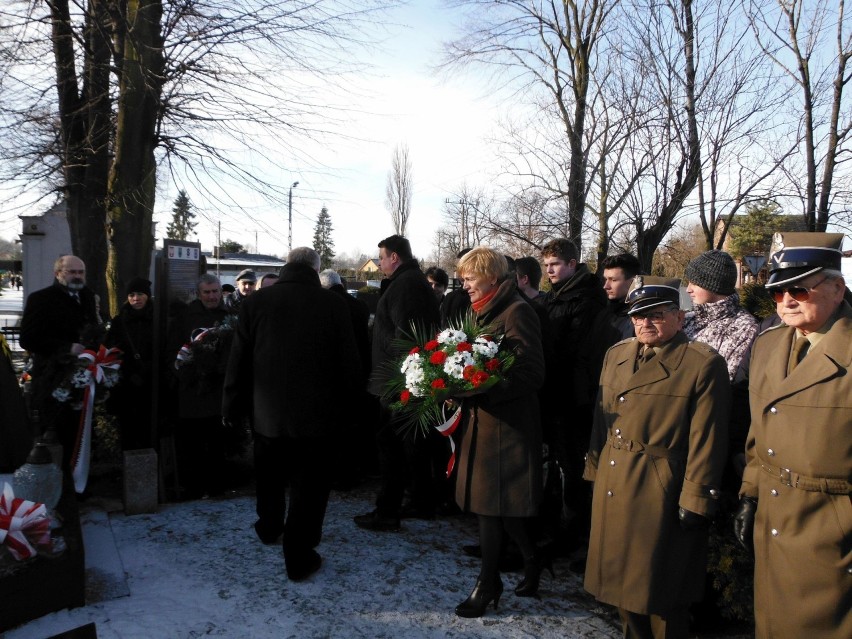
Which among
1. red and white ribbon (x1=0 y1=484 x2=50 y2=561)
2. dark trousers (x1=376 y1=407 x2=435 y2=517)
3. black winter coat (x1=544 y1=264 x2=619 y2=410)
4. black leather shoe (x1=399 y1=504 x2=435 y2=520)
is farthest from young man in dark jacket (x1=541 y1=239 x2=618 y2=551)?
red and white ribbon (x1=0 y1=484 x2=50 y2=561)

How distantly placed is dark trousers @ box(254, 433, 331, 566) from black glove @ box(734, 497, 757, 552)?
100 inches

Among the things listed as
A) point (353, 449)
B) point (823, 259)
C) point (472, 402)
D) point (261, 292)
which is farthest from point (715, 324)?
point (353, 449)

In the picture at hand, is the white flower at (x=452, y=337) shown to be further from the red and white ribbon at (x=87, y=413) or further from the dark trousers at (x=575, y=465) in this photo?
the red and white ribbon at (x=87, y=413)

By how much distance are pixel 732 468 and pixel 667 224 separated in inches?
257

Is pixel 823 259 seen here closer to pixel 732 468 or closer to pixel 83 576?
pixel 732 468

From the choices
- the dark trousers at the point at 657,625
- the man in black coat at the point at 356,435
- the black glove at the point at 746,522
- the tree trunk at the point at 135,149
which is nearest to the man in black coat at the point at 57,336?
the man in black coat at the point at 356,435

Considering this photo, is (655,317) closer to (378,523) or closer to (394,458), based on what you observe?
(394,458)

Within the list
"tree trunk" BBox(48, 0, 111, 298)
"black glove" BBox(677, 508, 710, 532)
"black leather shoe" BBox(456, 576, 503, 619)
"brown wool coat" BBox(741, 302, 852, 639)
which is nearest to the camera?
"brown wool coat" BBox(741, 302, 852, 639)

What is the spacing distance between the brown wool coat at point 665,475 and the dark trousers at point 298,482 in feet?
6.41

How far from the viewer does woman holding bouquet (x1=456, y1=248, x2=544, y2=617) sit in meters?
3.64

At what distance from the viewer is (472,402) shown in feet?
12.2

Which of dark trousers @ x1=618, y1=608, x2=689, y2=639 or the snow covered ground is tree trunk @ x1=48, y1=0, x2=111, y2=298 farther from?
dark trousers @ x1=618, y1=608, x2=689, y2=639

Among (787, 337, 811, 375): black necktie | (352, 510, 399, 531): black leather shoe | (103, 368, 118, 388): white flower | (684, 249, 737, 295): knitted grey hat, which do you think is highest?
(684, 249, 737, 295): knitted grey hat

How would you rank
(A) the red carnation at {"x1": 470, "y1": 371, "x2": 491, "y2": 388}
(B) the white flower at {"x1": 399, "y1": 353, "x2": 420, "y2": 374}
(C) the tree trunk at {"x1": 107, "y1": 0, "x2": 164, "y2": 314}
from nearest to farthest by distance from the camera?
1. (A) the red carnation at {"x1": 470, "y1": 371, "x2": 491, "y2": 388}
2. (B) the white flower at {"x1": 399, "y1": 353, "x2": 420, "y2": 374}
3. (C) the tree trunk at {"x1": 107, "y1": 0, "x2": 164, "y2": 314}
